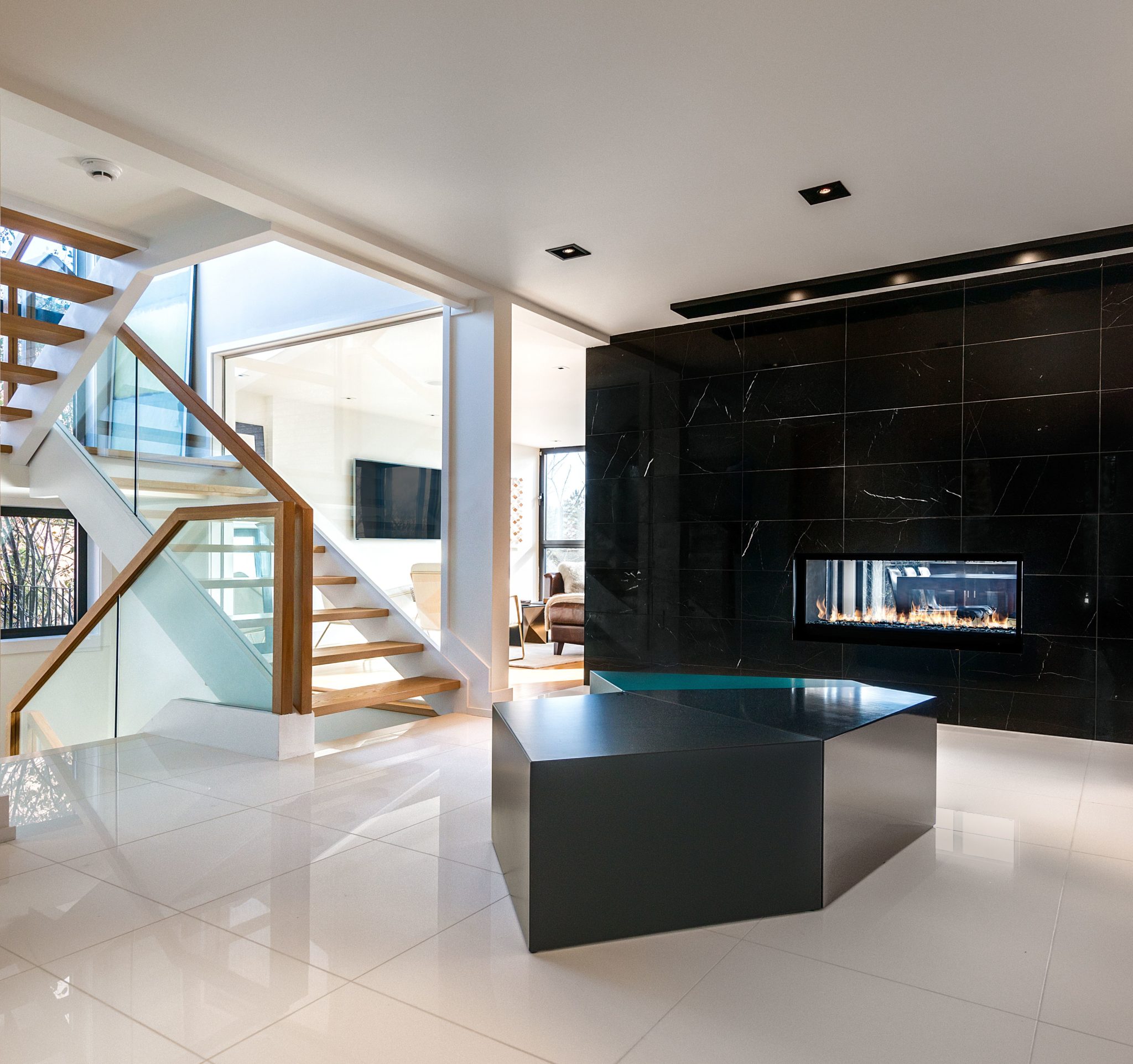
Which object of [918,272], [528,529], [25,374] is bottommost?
[528,529]

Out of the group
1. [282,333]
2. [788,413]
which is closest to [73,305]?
[282,333]

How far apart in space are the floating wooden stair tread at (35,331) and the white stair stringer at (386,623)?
181cm

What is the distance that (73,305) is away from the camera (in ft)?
15.4

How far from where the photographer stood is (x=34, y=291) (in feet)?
14.5

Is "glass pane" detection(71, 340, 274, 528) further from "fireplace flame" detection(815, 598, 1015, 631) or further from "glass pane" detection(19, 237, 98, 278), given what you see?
"fireplace flame" detection(815, 598, 1015, 631)

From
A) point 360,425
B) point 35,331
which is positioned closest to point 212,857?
point 35,331

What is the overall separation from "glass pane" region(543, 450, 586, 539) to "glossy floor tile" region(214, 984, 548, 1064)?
10.2 meters

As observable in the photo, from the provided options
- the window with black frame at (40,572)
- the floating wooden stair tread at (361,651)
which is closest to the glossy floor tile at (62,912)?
the floating wooden stair tread at (361,651)

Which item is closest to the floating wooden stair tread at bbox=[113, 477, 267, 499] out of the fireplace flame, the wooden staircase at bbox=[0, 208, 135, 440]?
the wooden staircase at bbox=[0, 208, 135, 440]

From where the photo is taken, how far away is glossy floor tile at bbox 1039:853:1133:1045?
1.71m

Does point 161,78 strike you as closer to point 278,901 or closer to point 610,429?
point 278,901

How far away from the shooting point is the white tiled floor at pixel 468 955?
1607mm

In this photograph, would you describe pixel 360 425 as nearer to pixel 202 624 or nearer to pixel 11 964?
pixel 202 624

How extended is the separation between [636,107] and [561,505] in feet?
30.1
